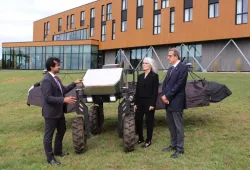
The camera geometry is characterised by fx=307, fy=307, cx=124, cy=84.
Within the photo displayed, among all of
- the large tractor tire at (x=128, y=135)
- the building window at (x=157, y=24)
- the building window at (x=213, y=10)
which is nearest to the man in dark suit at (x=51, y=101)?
the large tractor tire at (x=128, y=135)

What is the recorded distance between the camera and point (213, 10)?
3042 centimetres

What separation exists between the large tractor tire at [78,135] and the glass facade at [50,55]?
1544 inches

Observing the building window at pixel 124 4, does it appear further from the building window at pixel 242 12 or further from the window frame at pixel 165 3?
the building window at pixel 242 12

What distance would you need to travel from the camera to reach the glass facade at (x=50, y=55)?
4538cm

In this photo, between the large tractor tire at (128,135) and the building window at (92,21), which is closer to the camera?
the large tractor tire at (128,135)

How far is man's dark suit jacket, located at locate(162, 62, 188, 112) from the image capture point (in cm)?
530

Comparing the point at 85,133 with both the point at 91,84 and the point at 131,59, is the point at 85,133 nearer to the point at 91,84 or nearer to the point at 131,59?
the point at 91,84

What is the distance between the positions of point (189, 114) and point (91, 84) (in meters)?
4.53

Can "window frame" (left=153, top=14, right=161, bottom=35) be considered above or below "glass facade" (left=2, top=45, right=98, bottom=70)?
above

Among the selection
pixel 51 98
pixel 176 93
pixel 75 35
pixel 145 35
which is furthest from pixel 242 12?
pixel 75 35

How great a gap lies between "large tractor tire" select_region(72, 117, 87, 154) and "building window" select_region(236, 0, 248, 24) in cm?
2654

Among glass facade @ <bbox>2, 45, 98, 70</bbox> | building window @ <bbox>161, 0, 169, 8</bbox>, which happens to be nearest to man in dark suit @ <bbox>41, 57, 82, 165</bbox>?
building window @ <bbox>161, 0, 169, 8</bbox>

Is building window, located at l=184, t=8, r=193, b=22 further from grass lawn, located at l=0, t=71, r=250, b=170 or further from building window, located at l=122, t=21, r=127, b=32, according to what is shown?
grass lawn, located at l=0, t=71, r=250, b=170

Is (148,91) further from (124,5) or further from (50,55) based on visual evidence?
(50,55)
